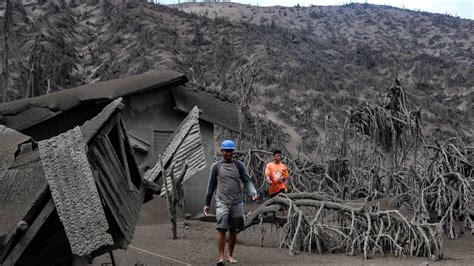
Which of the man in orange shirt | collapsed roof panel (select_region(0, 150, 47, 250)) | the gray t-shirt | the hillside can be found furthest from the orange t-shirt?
the hillside

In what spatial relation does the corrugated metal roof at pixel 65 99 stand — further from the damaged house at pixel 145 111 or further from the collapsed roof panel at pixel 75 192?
the collapsed roof panel at pixel 75 192

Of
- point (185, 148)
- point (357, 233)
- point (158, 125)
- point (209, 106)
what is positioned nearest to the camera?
point (357, 233)

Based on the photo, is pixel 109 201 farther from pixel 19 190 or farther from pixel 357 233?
pixel 357 233

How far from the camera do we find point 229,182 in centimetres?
773

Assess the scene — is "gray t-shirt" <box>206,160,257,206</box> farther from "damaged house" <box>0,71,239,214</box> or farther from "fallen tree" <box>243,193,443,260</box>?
"damaged house" <box>0,71,239,214</box>

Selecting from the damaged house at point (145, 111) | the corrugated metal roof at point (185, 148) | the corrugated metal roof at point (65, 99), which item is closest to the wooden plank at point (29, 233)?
the corrugated metal roof at point (65, 99)

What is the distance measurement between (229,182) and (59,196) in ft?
12.0

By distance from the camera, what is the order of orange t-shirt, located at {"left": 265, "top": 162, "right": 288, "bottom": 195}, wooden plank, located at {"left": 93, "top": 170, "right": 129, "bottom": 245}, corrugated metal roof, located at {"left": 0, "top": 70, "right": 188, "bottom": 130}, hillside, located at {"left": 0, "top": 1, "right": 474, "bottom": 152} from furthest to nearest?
hillside, located at {"left": 0, "top": 1, "right": 474, "bottom": 152}
corrugated metal roof, located at {"left": 0, "top": 70, "right": 188, "bottom": 130}
orange t-shirt, located at {"left": 265, "top": 162, "right": 288, "bottom": 195}
wooden plank, located at {"left": 93, "top": 170, "right": 129, "bottom": 245}

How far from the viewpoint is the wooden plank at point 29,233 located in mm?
4230

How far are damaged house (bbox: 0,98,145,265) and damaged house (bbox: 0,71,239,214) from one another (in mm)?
6071

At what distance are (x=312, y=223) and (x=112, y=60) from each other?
34.5 m

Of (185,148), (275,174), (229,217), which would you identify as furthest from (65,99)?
(229,217)

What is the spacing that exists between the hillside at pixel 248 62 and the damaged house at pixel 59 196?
24.7 meters

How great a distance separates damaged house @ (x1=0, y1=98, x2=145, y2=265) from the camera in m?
4.18
